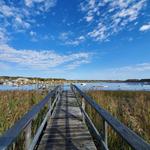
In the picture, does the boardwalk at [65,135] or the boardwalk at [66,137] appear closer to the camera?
the boardwalk at [65,135]

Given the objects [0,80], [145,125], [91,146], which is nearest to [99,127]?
[145,125]

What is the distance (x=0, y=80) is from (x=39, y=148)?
322 ft

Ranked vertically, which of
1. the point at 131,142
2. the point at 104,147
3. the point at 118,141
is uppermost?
the point at 131,142

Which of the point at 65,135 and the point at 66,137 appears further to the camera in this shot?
the point at 65,135

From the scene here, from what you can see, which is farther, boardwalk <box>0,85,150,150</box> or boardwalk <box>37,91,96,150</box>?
boardwalk <box>37,91,96,150</box>

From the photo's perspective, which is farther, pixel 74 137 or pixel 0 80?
pixel 0 80

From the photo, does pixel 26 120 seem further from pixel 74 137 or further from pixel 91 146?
pixel 74 137

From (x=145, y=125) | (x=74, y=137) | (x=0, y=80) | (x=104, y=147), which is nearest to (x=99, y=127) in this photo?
(x=145, y=125)

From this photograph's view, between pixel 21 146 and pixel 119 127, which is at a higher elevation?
pixel 119 127

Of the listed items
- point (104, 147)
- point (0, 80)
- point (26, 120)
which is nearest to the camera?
point (26, 120)

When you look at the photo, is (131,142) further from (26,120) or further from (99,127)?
(99,127)

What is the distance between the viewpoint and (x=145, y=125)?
766 cm

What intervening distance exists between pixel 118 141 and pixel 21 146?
2.21 metres

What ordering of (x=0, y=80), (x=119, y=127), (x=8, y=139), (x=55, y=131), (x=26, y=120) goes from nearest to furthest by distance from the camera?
(x=8, y=139)
(x=119, y=127)
(x=26, y=120)
(x=55, y=131)
(x=0, y=80)
